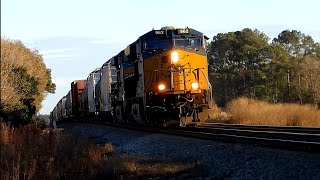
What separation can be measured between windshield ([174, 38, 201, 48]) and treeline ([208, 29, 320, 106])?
42517 millimetres

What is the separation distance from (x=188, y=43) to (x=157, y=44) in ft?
3.91

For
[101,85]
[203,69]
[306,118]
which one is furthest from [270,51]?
[203,69]

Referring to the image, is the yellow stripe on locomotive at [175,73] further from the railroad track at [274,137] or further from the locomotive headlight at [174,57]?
the railroad track at [274,137]

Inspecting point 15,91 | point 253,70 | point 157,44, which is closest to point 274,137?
point 157,44

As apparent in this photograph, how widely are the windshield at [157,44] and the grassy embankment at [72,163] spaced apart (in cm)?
454

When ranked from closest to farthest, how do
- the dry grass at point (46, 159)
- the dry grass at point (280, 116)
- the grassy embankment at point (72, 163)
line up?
the grassy embankment at point (72, 163)
the dry grass at point (46, 159)
the dry grass at point (280, 116)

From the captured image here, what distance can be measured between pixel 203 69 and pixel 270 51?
155ft

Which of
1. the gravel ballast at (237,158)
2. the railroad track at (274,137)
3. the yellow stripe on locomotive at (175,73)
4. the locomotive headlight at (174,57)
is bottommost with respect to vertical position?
the gravel ballast at (237,158)

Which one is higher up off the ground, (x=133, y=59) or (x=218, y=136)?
(x=133, y=59)

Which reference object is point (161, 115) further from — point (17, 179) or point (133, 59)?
point (17, 179)

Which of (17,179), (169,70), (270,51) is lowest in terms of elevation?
(17,179)

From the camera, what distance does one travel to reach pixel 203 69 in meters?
18.2

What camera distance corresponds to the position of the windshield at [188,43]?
1828cm

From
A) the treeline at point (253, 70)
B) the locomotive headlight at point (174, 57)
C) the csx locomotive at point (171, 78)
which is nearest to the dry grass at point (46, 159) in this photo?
the csx locomotive at point (171, 78)
